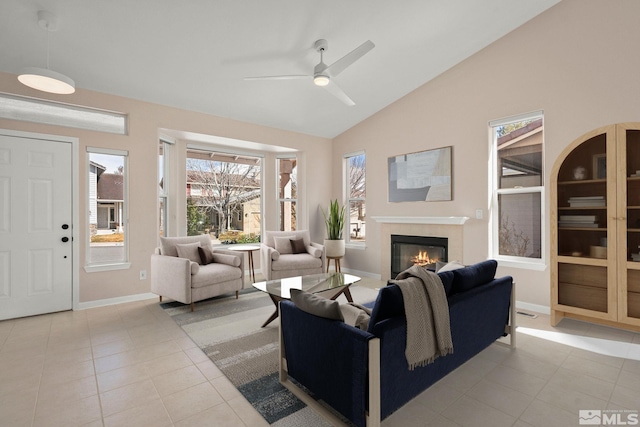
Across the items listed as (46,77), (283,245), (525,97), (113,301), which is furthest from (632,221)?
(113,301)

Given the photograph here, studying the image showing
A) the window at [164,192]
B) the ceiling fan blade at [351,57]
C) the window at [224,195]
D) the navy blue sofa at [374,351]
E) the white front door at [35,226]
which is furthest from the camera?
the window at [224,195]

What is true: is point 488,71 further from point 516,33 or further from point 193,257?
point 193,257

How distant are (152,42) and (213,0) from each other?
91 cm

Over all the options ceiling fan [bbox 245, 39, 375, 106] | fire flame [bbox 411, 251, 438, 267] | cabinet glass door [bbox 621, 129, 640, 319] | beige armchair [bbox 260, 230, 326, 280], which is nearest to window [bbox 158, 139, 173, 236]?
beige armchair [bbox 260, 230, 326, 280]

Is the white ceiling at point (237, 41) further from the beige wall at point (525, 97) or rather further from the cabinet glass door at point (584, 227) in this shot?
the cabinet glass door at point (584, 227)

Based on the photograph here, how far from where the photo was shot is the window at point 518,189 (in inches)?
150

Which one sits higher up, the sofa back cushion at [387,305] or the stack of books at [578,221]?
the stack of books at [578,221]

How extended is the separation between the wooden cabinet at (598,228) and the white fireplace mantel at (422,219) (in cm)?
115

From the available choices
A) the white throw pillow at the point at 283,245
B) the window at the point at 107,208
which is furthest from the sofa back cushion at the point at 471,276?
the window at the point at 107,208

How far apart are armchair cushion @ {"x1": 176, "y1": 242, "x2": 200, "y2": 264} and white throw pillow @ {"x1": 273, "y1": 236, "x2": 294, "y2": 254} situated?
4.34ft

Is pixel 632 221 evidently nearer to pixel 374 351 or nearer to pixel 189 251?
pixel 374 351

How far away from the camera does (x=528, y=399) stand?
1991mm

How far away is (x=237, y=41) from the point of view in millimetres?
3414

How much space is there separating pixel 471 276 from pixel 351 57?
224cm
